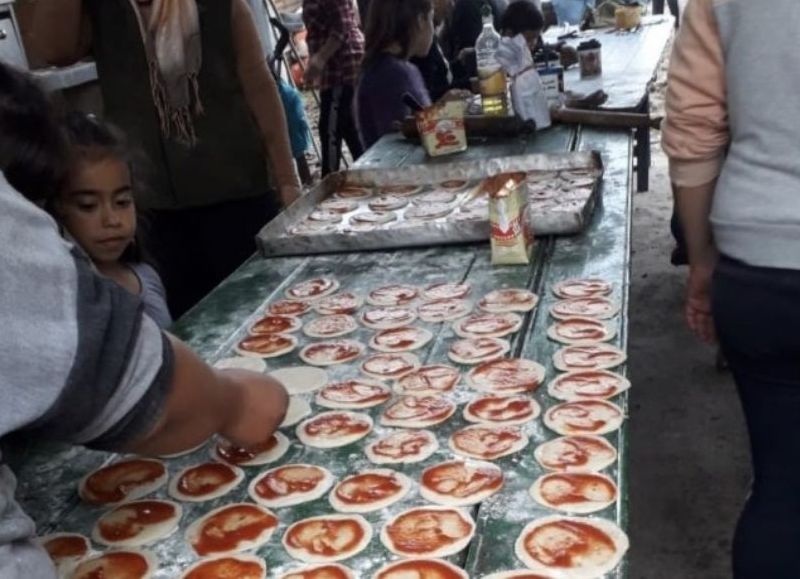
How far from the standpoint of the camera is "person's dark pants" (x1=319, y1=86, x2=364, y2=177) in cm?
566

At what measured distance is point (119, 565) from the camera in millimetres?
1309

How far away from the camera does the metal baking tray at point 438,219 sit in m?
2.54

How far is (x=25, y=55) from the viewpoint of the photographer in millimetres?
5559


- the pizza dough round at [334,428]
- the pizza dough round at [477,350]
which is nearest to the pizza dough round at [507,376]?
the pizza dough round at [477,350]

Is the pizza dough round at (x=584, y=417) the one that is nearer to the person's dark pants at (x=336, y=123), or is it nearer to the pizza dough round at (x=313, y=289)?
the pizza dough round at (x=313, y=289)

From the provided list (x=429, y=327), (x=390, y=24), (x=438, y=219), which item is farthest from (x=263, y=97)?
(x=390, y=24)

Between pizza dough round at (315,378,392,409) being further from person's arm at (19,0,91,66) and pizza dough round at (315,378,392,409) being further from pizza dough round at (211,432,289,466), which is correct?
person's arm at (19,0,91,66)

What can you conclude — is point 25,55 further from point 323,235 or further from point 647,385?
point 647,385

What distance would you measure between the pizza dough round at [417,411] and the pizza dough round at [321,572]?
0.40m

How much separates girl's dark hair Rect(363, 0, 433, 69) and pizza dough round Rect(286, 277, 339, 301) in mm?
2289

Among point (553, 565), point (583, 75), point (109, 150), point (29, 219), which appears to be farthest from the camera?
point (583, 75)

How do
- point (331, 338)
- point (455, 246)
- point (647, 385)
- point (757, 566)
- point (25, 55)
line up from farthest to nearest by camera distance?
point (25, 55)
point (647, 385)
point (455, 246)
point (331, 338)
point (757, 566)

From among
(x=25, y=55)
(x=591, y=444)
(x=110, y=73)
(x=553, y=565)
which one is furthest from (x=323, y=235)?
(x=25, y=55)

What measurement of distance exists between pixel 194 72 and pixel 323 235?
713 millimetres
